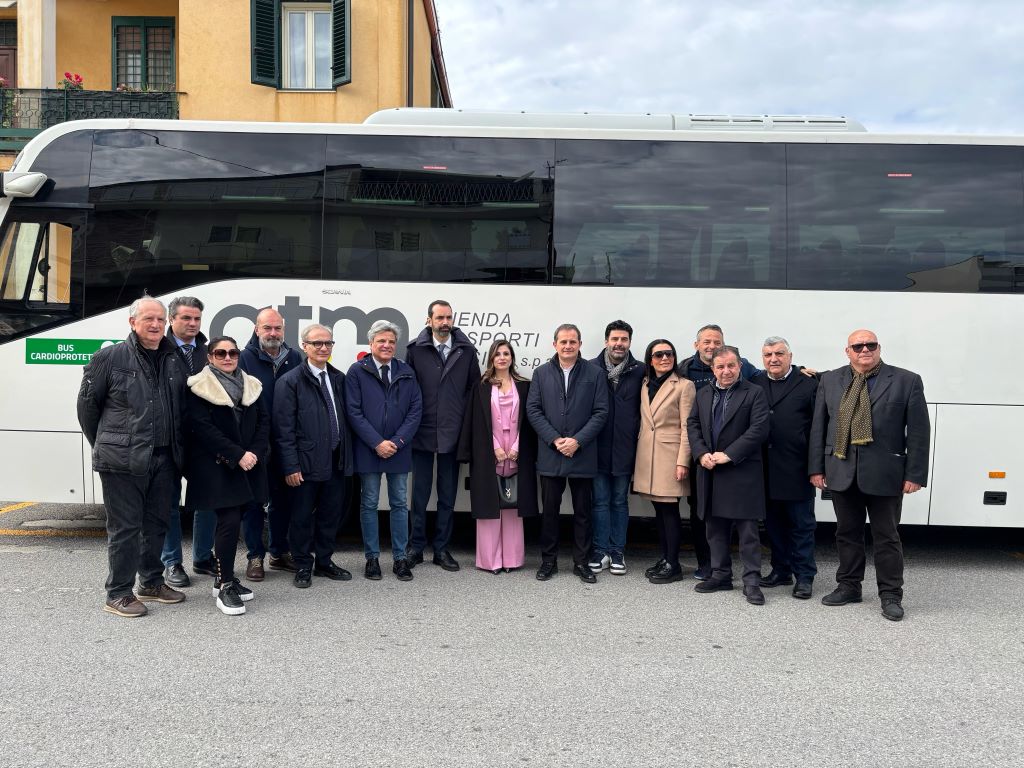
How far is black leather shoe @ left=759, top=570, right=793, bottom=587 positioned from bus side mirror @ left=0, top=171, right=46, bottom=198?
265 inches

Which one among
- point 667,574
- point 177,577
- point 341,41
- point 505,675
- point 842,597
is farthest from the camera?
point 341,41

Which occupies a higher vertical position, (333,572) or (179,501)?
(179,501)

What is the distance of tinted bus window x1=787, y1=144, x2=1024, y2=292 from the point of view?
644cm

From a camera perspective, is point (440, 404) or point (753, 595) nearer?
point (753, 595)

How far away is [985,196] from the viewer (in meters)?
6.47

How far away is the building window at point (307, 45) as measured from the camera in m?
15.6

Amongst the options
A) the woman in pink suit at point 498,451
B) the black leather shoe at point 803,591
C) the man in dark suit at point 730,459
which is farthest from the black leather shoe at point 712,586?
the woman in pink suit at point 498,451

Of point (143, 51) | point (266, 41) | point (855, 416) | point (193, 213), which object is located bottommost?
point (855, 416)

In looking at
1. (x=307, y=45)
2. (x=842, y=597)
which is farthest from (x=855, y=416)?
(x=307, y=45)

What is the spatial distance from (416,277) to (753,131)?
3115 millimetres

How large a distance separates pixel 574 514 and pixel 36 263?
5.00 m

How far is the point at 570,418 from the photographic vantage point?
6059mm

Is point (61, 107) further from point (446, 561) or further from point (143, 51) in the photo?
point (446, 561)

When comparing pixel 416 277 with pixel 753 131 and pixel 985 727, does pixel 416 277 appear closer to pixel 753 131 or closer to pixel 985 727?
pixel 753 131
